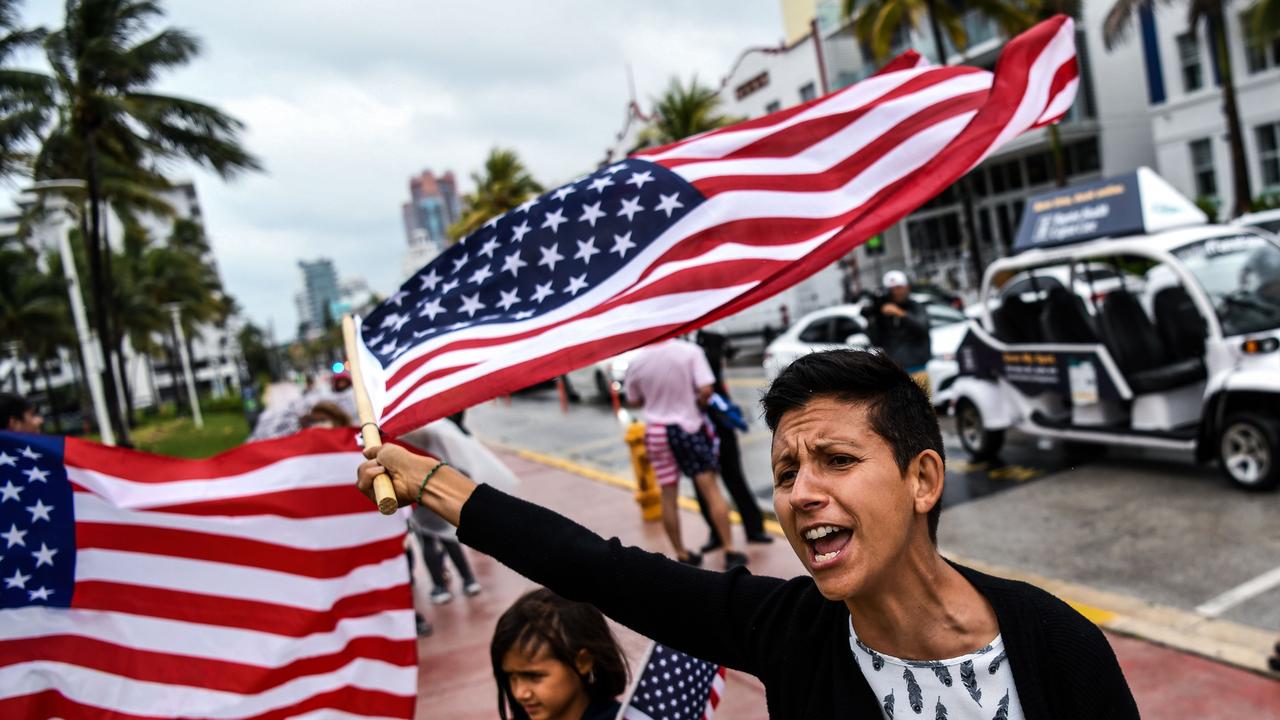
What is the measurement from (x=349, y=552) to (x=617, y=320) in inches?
47.7

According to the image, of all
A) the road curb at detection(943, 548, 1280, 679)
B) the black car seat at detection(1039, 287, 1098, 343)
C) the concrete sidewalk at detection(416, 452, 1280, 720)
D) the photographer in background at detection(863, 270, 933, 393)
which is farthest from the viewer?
the photographer in background at detection(863, 270, 933, 393)

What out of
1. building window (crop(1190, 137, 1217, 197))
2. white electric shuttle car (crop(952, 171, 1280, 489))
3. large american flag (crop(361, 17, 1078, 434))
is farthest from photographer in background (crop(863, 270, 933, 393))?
building window (crop(1190, 137, 1217, 197))

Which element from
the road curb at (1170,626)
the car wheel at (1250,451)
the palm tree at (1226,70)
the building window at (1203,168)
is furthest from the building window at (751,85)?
the road curb at (1170,626)

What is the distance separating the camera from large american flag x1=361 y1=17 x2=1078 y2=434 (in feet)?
9.03

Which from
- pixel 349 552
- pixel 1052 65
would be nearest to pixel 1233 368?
pixel 1052 65

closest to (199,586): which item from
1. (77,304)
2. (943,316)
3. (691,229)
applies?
(691,229)

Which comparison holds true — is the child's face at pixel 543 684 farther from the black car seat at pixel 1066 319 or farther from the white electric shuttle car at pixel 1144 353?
the black car seat at pixel 1066 319

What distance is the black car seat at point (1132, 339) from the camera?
7816 mm

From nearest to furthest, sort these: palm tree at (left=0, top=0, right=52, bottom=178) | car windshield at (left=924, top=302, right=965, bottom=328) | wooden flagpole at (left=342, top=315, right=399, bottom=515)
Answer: wooden flagpole at (left=342, top=315, right=399, bottom=515), car windshield at (left=924, top=302, right=965, bottom=328), palm tree at (left=0, top=0, right=52, bottom=178)

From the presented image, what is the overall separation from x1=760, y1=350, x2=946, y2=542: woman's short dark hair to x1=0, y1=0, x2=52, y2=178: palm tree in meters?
19.9

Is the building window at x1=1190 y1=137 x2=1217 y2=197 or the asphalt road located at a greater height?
the building window at x1=1190 y1=137 x2=1217 y2=197

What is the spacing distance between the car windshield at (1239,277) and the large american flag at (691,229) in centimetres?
449

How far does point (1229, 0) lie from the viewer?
Result: 70.2ft

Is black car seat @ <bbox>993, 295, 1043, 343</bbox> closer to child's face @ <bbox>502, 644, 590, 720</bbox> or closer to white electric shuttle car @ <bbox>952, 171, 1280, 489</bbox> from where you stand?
white electric shuttle car @ <bbox>952, 171, 1280, 489</bbox>
